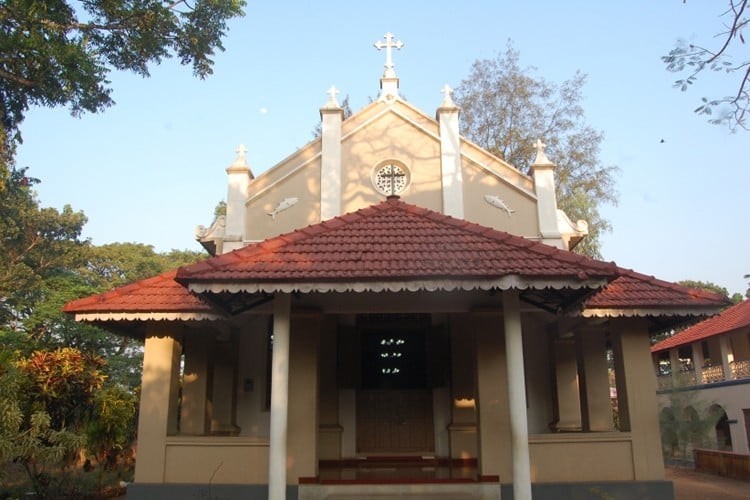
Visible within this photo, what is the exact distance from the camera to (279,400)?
7.59 metres

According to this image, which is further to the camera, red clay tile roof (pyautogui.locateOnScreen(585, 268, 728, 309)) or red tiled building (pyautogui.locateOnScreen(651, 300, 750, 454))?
red tiled building (pyautogui.locateOnScreen(651, 300, 750, 454))

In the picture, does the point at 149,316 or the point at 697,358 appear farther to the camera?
the point at 697,358

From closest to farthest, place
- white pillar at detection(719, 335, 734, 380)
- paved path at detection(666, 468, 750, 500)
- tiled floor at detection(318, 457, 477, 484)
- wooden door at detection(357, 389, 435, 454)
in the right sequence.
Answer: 1. tiled floor at detection(318, 457, 477, 484)
2. wooden door at detection(357, 389, 435, 454)
3. paved path at detection(666, 468, 750, 500)
4. white pillar at detection(719, 335, 734, 380)

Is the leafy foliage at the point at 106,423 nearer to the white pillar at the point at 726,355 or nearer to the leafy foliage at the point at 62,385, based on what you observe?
the leafy foliage at the point at 62,385

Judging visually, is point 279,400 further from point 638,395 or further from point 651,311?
point 651,311

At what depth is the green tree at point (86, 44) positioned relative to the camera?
36.2ft

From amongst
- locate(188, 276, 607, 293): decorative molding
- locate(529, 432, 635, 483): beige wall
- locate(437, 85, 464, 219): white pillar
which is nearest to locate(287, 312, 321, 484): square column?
locate(188, 276, 607, 293): decorative molding

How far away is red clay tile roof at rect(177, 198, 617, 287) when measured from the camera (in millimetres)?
7109

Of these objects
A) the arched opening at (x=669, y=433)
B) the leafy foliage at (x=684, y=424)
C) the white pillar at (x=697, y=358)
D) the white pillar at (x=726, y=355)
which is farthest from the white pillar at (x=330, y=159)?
the white pillar at (x=697, y=358)

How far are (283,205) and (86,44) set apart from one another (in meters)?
4.89

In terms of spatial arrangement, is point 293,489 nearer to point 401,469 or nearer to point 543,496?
point 401,469

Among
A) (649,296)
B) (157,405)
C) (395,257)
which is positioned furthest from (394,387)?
(395,257)

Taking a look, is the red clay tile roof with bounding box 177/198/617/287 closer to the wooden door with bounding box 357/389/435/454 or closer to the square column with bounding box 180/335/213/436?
the square column with bounding box 180/335/213/436

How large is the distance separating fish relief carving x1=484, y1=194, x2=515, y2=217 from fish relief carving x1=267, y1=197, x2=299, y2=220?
406 centimetres
